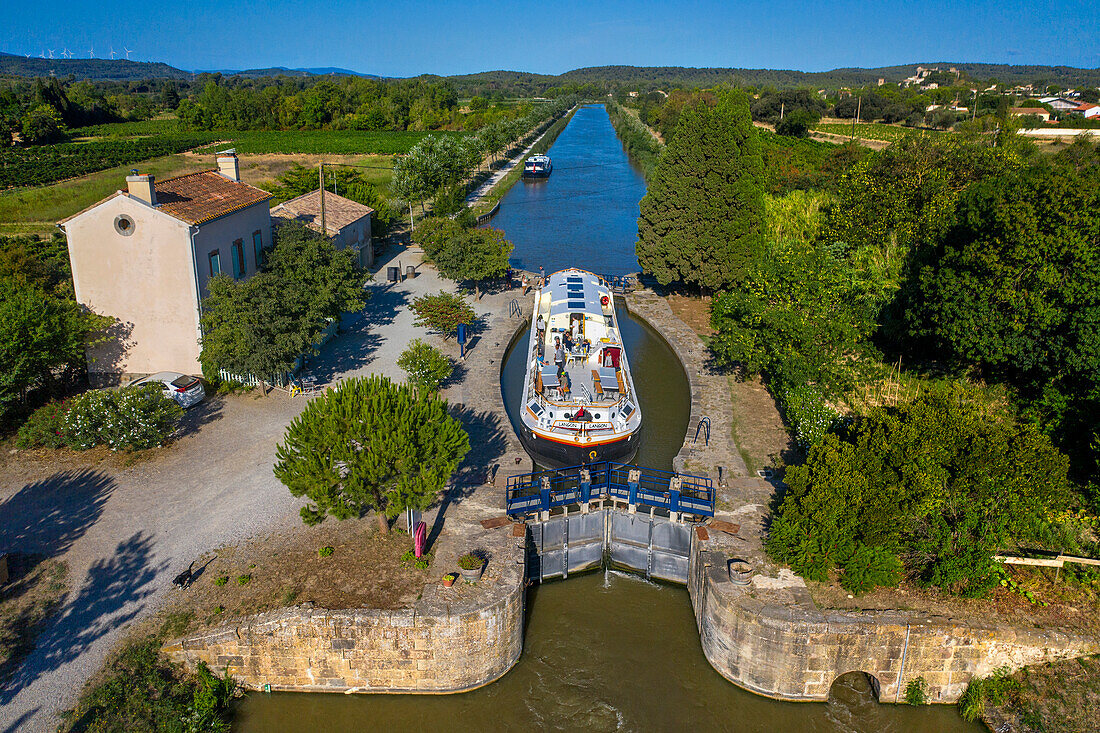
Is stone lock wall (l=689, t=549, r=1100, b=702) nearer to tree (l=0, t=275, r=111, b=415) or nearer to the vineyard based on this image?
tree (l=0, t=275, r=111, b=415)

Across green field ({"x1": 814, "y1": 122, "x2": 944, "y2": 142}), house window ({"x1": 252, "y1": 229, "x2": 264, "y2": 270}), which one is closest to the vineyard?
house window ({"x1": 252, "y1": 229, "x2": 264, "y2": 270})

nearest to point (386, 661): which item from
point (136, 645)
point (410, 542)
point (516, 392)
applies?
point (410, 542)

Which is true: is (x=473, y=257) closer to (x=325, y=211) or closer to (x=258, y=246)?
(x=325, y=211)

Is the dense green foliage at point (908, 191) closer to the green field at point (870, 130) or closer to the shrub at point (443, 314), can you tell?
the shrub at point (443, 314)

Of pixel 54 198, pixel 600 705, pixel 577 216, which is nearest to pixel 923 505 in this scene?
pixel 600 705

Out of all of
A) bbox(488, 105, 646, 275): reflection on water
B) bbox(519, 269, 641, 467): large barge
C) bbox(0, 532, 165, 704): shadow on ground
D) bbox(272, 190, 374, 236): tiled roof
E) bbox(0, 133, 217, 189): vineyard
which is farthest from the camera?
bbox(0, 133, 217, 189): vineyard

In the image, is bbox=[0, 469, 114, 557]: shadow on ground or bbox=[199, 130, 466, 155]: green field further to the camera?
bbox=[199, 130, 466, 155]: green field

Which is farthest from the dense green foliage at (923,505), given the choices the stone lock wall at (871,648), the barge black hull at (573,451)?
the barge black hull at (573,451)
